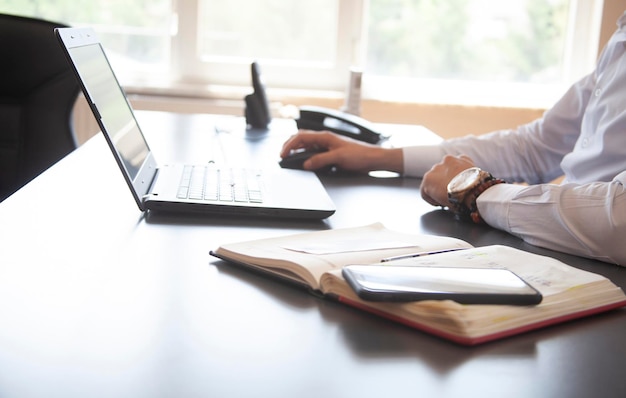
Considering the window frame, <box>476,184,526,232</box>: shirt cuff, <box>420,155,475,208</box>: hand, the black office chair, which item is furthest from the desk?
the window frame

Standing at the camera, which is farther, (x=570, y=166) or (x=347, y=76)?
(x=347, y=76)

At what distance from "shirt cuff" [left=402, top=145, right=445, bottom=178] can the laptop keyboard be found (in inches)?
14.3

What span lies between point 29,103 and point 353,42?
170cm

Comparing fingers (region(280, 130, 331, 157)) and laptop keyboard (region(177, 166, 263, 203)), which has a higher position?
fingers (region(280, 130, 331, 157))

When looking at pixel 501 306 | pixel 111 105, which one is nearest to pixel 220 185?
pixel 111 105

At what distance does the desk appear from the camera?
0.61 metres

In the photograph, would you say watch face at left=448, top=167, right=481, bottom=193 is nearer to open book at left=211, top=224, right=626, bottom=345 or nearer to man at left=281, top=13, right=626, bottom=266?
man at left=281, top=13, right=626, bottom=266

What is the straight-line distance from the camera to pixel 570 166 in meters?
1.62

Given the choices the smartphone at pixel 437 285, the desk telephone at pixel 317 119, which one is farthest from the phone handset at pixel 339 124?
the smartphone at pixel 437 285

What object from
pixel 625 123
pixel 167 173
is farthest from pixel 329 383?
pixel 625 123

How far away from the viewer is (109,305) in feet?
2.53

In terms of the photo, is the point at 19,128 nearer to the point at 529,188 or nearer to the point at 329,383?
the point at 529,188

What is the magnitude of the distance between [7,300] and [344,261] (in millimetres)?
338

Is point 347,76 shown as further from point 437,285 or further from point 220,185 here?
point 437,285
